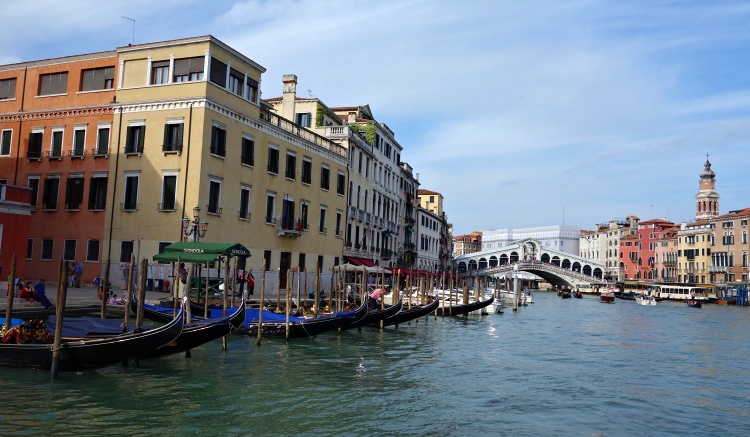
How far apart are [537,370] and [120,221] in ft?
45.8

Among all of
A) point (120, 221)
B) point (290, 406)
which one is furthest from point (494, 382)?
point (120, 221)

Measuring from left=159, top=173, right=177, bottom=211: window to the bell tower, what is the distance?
197ft

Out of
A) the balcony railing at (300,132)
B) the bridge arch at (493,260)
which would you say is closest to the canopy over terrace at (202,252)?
the balcony railing at (300,132)

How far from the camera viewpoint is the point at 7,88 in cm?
2342

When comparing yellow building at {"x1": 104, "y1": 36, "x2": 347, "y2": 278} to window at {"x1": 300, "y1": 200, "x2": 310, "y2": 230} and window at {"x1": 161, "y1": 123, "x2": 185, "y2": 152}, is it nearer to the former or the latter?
window at {"x1": 161, "y1": 123, "x2": 185, "y2": 152}

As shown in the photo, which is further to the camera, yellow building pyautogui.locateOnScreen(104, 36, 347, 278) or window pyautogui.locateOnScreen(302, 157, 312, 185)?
window pyautogui.locateOnScreen(302, 157, 312, 185)

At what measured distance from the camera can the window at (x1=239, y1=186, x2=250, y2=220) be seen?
861 inches

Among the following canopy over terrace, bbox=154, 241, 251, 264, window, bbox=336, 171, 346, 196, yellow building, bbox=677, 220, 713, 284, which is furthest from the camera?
yellow building, bbox=677, 220, 713, 284

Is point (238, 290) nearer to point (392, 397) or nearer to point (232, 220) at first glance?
point (232, 220)

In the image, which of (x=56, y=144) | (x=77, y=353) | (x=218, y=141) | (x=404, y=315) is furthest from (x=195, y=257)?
(x=56, y=144)

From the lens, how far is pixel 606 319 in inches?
1211

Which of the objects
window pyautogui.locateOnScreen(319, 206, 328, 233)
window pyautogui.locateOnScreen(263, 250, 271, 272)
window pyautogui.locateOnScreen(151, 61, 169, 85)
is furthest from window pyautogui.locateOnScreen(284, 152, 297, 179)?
window pyautogui.locateOnScreen(151, 61, 169, 85)

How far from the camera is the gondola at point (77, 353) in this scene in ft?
30.8

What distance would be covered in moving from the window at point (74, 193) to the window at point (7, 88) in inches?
177
